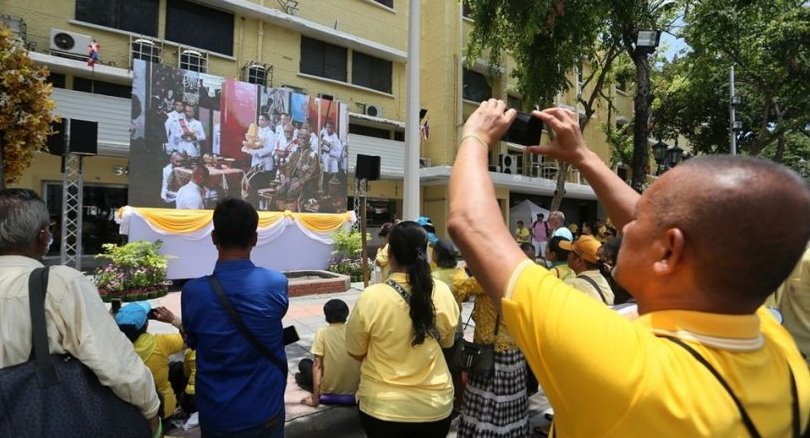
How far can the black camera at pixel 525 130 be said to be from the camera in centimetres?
136

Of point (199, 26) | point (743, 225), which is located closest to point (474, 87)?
point (199, 26)

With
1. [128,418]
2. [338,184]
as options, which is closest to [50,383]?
[128,418]

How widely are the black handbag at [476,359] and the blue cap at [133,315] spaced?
2.23 m

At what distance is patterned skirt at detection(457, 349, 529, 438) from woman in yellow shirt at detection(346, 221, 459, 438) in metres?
0.78

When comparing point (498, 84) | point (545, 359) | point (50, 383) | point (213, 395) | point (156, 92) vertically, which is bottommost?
point (213, 395)

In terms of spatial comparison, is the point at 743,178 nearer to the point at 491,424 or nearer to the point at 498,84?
the point at 491,424

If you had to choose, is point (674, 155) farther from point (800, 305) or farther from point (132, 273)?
point (132, 273)

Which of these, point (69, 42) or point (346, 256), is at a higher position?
point (69, 42)

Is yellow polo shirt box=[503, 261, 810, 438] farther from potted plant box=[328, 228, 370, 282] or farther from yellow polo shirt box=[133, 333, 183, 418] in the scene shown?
potted plant box=[328, 228, 370, 282]

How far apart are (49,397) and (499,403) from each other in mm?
2550

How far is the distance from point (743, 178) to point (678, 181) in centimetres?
10

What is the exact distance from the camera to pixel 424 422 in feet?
7.77

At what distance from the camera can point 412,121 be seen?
6.72 metres

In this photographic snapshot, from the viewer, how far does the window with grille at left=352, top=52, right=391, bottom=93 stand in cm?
1805
